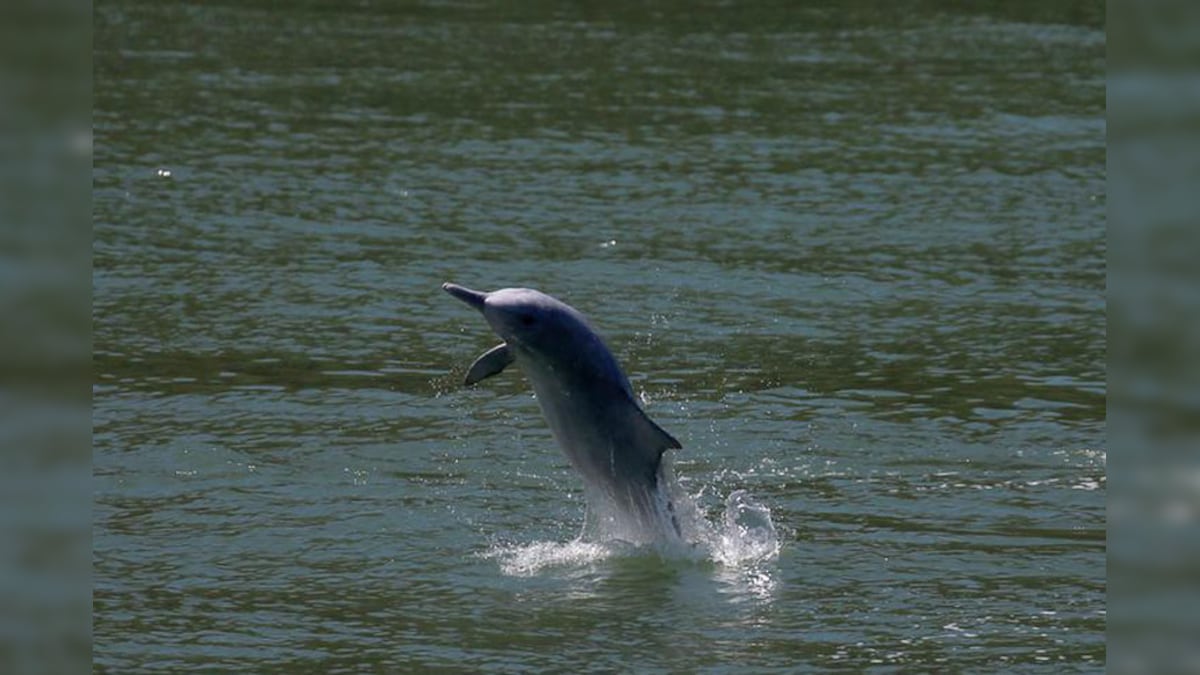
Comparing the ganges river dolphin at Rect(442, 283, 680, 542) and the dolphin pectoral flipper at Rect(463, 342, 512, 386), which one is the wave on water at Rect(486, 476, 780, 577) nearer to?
the ganges river dolphin at Rect(442, 283, 680, 542)

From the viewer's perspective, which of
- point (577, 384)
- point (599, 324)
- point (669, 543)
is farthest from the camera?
point (599, 324)

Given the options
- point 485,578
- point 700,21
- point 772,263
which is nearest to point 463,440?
point 485,578

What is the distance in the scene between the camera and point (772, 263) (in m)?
11.7

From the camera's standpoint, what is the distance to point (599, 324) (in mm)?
10719

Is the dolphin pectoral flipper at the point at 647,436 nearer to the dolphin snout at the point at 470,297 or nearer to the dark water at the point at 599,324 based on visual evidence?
the dark water at the point at 599,324

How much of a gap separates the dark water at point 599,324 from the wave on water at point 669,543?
0.09ft

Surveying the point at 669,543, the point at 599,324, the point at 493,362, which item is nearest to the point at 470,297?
the point at 493,362

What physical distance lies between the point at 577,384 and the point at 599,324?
3.48m

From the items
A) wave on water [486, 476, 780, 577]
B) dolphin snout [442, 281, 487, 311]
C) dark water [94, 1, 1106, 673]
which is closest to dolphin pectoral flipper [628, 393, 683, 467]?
wave on water [486, 476, 780, 577]

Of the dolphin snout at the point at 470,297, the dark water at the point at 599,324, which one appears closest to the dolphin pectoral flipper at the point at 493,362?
the dolphin snout at the point at 470,297

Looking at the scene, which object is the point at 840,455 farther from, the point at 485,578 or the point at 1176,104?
the point at 1176,104

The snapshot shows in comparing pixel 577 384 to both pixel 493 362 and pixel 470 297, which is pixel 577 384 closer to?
pixel 493 362

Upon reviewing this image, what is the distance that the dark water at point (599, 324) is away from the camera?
7.00 metres

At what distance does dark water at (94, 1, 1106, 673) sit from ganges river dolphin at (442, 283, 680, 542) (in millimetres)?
405
